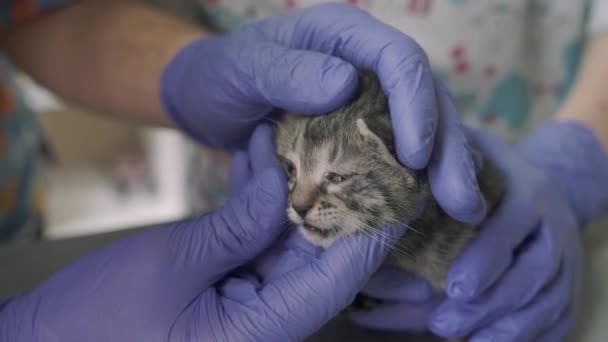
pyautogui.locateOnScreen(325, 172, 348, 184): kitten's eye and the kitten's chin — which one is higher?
pyautogui.locateOnScreen(325, 172, 348, 184): kitten's eye

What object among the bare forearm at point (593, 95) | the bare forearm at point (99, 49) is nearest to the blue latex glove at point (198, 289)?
the bare forearm at point (99, 49)

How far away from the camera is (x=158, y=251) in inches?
34.9

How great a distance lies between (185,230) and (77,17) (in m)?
0.85

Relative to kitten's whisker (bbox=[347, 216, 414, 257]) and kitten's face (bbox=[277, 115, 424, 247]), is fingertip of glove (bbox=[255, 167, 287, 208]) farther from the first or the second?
kitten's whisker (bbox=[347, 216, 414, 257])

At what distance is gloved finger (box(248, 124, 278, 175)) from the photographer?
1.03 metres

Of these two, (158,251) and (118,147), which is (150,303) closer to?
(158,251)

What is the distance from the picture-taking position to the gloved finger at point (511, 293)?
3.29ft

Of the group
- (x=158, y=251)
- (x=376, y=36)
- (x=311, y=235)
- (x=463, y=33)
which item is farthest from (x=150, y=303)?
(x=463, y=33)

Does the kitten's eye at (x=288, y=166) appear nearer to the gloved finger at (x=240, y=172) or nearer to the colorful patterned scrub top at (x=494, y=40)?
the gloved finger at (x=240, y=172)

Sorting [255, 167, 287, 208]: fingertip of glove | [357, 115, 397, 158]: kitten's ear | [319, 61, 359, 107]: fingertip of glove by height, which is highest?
[319, 61, 359, 107]: fingertip of glove

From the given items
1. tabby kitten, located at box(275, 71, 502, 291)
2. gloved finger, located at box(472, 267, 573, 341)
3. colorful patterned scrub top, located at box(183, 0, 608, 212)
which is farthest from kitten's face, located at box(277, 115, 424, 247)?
colorful patterned scrub top, located at box(183, 0, 608, 212)

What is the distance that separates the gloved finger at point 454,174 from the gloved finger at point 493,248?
0.11m

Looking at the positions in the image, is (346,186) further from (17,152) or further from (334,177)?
(17,152)

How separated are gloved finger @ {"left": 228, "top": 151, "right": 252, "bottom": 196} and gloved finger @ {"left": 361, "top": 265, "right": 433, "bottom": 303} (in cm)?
35
